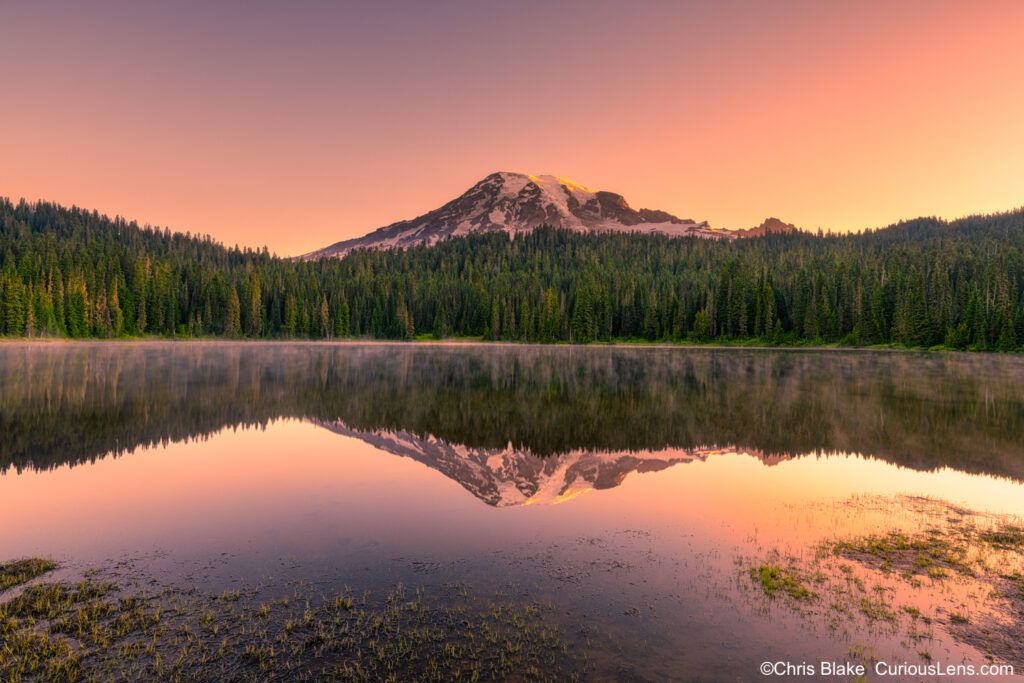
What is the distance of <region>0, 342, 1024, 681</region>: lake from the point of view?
9039 mm

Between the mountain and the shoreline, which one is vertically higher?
the shoreline

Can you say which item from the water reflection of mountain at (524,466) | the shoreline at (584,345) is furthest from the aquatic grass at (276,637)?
the shoreline at (584,345)

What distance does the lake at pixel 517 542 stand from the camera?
9039mm

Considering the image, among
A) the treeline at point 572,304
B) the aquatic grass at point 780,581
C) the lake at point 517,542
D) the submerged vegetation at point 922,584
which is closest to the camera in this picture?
the lake at point 517,542

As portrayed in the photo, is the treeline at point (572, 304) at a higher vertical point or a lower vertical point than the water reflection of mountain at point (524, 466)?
higher

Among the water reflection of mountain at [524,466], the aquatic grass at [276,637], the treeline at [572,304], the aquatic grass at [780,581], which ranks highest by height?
the treeline at [572,304]

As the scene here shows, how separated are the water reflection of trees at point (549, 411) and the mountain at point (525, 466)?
4.70ft

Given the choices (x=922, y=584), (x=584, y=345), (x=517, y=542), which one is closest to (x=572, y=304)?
(x=584, y=345)

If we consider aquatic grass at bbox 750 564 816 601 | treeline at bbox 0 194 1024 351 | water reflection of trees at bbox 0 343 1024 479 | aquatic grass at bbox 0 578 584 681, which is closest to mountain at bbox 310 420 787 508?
water reflection of trees at bbox 0 343 1024 479

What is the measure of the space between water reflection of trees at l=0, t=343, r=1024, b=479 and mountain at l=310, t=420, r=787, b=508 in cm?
143

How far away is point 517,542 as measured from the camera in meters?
14.2

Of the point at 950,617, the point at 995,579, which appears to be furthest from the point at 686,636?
the point at 995,579

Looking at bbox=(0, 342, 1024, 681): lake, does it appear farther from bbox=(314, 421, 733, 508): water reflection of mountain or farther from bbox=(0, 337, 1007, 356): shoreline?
bbox=(0, 337, 1007, 356): shoreline

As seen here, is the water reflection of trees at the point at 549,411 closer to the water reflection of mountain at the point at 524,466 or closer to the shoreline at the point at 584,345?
the water reflection of mountain at the point at 524,466
